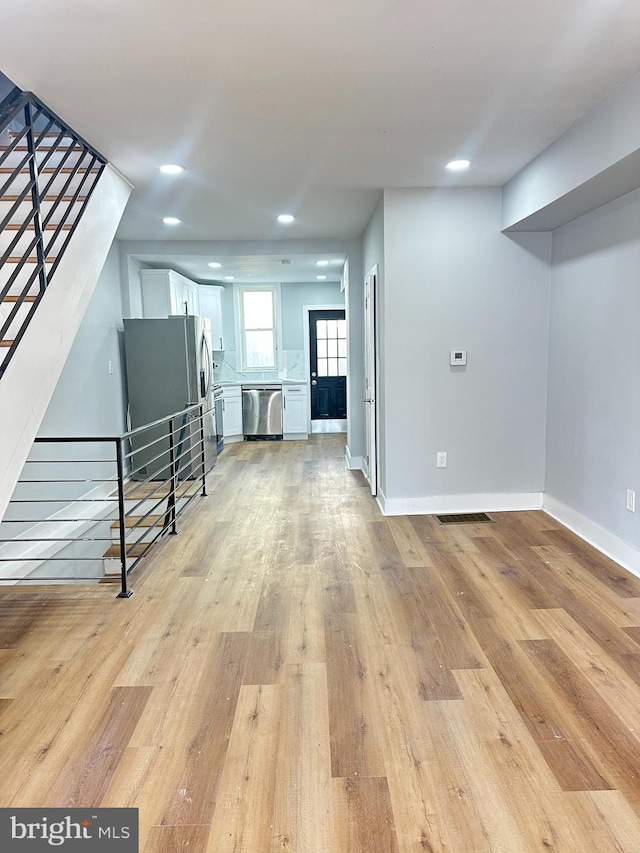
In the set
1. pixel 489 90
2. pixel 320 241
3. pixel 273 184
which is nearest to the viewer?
pixel 489 90

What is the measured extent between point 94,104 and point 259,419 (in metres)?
5.89

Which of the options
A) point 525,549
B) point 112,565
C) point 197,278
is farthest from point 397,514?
point 197,278

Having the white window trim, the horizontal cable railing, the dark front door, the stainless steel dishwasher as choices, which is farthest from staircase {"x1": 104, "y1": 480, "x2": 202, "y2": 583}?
the dark front door

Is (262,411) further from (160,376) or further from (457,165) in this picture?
(457,165)

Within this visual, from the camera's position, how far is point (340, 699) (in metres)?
2.08

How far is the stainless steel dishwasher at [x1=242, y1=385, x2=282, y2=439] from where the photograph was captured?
27.0 feet

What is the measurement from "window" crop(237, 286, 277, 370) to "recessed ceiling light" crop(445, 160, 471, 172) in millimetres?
5164

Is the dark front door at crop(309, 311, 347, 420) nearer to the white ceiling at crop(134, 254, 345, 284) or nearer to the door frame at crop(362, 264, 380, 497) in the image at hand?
the white ceiling at crop(134, 254, 345, 284)

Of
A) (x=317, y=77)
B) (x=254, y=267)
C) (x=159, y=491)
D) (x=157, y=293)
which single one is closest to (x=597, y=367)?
(x=317, y=77)

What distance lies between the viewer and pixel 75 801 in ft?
5.29

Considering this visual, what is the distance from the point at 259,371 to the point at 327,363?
1.18 metres

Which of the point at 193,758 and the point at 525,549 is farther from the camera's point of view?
the point at 525,549

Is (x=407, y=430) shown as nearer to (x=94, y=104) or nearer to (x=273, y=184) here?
(x=273, y=184)

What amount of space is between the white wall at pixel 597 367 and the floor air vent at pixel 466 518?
568 mm
